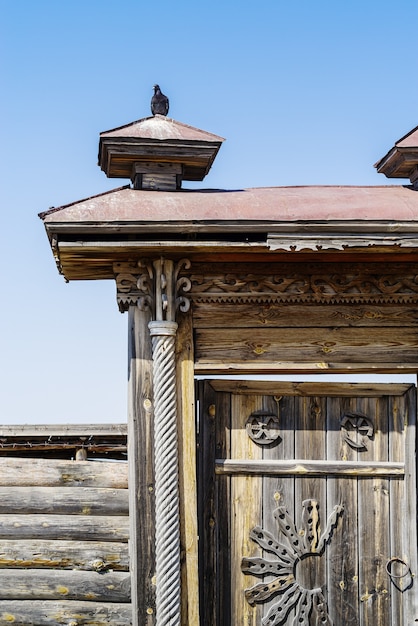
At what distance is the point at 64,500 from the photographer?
784 centimetres

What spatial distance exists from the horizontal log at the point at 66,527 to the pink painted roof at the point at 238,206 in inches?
82.3

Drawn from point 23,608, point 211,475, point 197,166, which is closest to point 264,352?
point 211,475

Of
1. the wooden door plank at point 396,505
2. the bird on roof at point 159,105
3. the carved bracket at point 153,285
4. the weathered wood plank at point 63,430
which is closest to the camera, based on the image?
the carved bracket at point 153,285

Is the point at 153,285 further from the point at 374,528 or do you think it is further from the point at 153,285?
the point at 374,528

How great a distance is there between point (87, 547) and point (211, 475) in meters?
0.99

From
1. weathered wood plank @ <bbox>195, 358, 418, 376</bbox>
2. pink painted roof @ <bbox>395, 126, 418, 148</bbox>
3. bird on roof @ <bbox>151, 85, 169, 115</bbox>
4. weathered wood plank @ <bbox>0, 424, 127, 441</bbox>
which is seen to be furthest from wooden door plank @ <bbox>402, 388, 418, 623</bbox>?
weathered wood plank @ <bbox>0, 424, 127, 441</bbox>

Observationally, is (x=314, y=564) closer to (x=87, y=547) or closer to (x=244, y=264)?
(x=87, y=547)

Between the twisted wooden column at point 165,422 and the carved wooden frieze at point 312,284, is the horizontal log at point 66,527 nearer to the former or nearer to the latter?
the twisted wooden column at point 165,422

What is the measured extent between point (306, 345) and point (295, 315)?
214 mm

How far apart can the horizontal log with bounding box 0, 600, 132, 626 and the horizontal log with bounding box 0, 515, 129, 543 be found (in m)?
0.43

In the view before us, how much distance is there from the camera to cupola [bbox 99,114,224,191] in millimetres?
7746

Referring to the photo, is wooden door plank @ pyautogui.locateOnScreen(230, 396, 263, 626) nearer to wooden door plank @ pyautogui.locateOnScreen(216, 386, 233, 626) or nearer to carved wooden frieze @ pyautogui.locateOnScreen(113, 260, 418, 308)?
wooden door plank @ pyautogui.locateOnScreen(216, 386, 233, 626)

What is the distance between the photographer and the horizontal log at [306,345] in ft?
24.7

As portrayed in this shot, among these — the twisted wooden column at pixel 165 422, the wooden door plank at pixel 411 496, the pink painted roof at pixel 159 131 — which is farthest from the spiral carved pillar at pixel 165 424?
the wooden door plank at pixel 411 496
